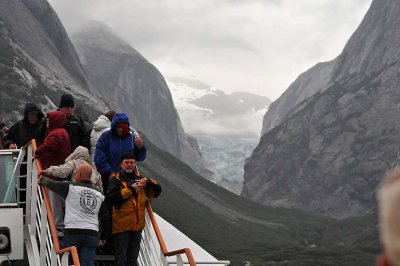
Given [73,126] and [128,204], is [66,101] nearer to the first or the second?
[73,126]

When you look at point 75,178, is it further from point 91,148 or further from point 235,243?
point 235,243

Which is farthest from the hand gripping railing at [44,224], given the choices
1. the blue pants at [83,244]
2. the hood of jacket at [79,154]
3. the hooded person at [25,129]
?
the hooded person at [25,129]

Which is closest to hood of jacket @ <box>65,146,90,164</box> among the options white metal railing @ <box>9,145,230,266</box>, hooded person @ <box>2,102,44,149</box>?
white metal railing @ <box>9,145,230,266</box>

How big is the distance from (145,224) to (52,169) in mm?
1747

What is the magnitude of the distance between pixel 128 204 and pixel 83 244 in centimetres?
89

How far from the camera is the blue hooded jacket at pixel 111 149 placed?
33.8 feet

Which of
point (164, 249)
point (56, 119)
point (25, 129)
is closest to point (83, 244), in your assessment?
point (164, 249)

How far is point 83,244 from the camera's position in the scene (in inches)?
356

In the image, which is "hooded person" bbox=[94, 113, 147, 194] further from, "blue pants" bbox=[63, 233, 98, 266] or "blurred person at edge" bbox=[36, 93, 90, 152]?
"blue pants" bbox=[63, 233, 98, 266]

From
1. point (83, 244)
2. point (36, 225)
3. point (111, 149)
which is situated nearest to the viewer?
point (83, 244)

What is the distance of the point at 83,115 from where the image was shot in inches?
468

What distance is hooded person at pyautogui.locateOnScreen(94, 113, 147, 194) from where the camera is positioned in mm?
10281

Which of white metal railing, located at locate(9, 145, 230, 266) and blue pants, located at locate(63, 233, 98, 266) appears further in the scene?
white metal railing, located at locate(9, 145, 230, 266)

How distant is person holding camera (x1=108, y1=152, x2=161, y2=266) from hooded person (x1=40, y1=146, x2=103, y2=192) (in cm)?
37
